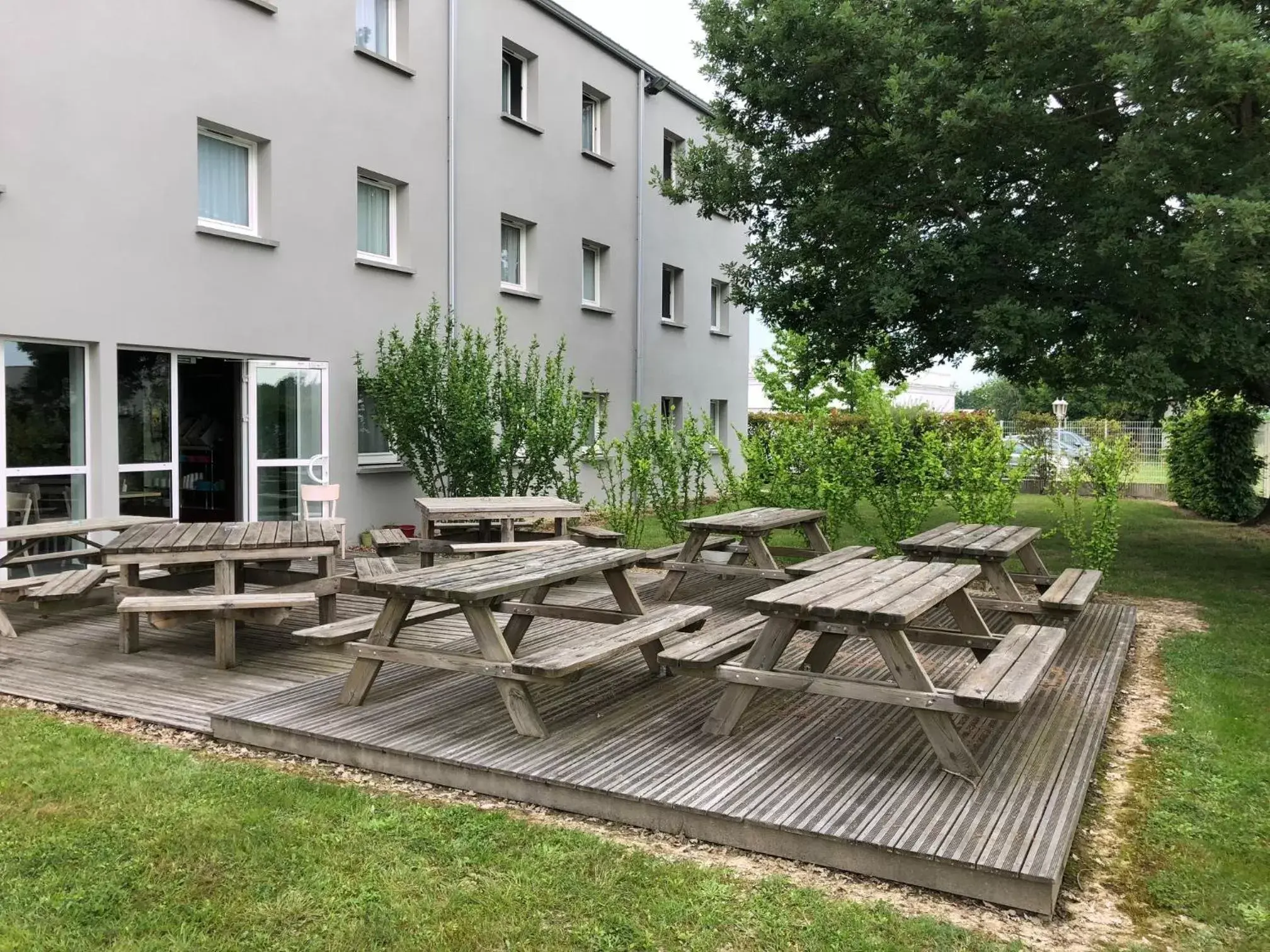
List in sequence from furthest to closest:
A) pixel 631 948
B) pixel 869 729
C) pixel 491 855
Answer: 1. pixel 869 729
2. pixel 491 855
3. pixel 631 948

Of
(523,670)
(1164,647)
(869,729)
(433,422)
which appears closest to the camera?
(523,670)

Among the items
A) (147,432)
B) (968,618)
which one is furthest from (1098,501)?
(147,432)

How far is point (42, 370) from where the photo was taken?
8484mm

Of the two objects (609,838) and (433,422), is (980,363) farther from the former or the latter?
(609,838)

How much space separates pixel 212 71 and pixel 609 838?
30.5ft

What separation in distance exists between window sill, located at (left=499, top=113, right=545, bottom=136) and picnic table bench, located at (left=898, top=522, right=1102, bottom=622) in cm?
997

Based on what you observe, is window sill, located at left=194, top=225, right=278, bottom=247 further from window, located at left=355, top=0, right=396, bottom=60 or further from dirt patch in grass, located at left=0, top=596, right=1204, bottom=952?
dirt patch in grass, located at left=0, top=596, right=1204, bottom=952

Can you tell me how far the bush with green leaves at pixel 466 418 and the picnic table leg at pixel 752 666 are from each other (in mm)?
7542

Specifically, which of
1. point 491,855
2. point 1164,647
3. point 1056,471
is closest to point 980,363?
point 1056,471

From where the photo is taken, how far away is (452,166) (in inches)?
524

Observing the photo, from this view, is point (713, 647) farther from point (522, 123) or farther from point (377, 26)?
point (522, 123)

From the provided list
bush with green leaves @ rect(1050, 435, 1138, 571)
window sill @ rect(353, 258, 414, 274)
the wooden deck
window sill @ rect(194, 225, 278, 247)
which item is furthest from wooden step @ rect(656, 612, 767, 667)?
window sill @ rect(353, 258, 414, 274)

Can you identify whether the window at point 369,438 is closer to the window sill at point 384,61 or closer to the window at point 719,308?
the window sill at point 384,61

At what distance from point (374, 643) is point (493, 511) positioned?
3.76 metres
